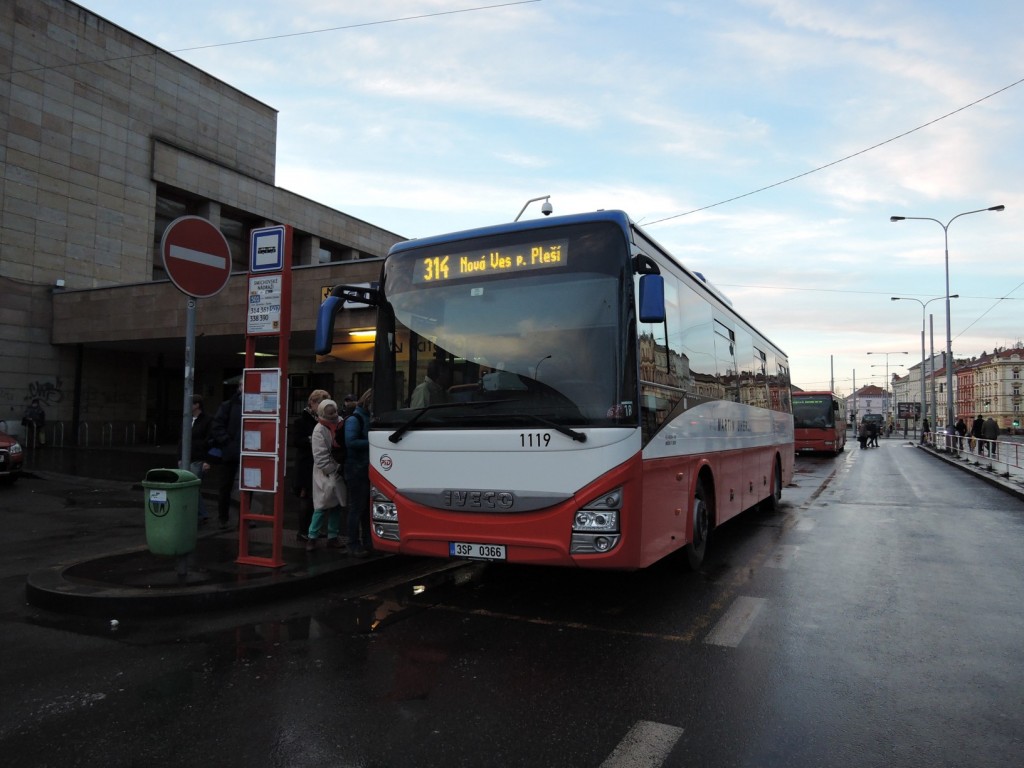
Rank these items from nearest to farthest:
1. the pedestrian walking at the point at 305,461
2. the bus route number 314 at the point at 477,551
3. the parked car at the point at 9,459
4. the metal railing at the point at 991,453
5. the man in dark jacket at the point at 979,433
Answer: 1. the bus route number 314 at the point at 477,551
2. the pedestrian walking at the point at 305,461
3. the parked car at the point at 9,459
4. the metal railing at the point at 991,453
5. the man in dark jacket at the point at 979,433

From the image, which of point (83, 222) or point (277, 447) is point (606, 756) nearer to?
point (277, 447)

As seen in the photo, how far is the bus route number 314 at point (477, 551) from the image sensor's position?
5.38m

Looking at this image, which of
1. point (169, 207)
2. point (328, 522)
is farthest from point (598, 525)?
point (169, 207)

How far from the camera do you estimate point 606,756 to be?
3270 millimetres

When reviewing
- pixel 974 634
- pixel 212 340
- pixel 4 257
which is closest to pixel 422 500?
pixel 974 634

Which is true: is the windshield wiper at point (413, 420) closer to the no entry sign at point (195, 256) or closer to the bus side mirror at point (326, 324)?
the bus side mirror at point (326, 324)

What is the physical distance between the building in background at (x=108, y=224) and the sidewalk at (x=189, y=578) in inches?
552

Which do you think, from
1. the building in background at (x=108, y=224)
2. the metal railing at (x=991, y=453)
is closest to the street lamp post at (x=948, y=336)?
the metal railing at (x=991, y=453)

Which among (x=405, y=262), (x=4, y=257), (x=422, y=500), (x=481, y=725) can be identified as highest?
(x=4, y=257)

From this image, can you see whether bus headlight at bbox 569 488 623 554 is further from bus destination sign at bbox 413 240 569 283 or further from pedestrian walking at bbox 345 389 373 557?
pedestrian walking at bbox 345 389 373 557

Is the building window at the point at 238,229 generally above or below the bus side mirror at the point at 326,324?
above

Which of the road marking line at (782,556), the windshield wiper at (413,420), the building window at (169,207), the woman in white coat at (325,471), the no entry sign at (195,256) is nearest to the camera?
the windshield wiper at (413,420)

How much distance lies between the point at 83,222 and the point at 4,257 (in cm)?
332

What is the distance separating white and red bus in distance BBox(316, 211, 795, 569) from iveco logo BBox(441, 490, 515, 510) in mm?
11
